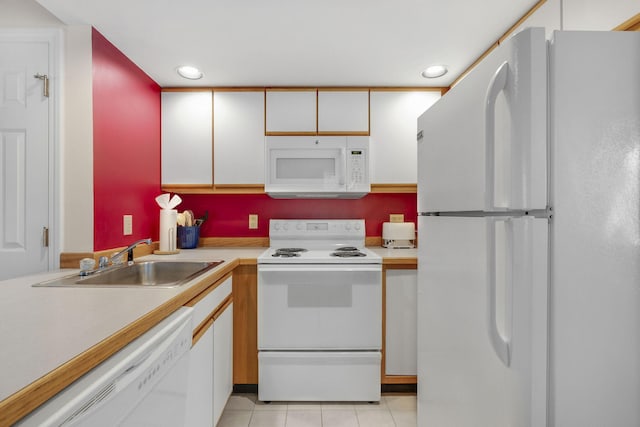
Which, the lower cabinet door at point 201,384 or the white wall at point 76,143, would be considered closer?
the lower cabinet door at point 201,384

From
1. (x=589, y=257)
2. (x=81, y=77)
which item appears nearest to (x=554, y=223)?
(x=589, y=257)

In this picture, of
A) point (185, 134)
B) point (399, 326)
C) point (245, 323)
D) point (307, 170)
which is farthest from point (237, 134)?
point (399, 326)

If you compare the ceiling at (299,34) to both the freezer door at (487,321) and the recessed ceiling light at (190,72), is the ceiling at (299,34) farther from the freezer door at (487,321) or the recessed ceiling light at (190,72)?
the freezer door at (487,321)

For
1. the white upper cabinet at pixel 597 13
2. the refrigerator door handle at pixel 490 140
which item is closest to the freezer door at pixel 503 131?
the refrigerator door handle at pixel 490 140

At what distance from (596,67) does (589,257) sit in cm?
49

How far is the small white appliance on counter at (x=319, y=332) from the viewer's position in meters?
1.97

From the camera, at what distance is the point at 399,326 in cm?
205

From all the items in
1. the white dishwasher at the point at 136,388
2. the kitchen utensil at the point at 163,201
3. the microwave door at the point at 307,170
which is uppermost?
the microwave door at the point at 307,170

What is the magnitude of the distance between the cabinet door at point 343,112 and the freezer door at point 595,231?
1.59 meters

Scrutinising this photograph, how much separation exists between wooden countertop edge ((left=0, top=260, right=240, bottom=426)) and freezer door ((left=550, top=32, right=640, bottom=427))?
1.08 meters

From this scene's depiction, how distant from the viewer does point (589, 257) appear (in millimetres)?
816

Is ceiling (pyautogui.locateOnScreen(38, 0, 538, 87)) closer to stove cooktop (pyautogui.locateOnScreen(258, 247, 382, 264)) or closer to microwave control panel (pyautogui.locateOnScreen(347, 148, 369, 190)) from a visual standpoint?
microwave control panel (pyautogui.locateOnScreen(347, 148, 369, 190))

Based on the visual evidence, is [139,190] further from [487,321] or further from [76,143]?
[487,321]

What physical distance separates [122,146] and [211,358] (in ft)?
4.35
